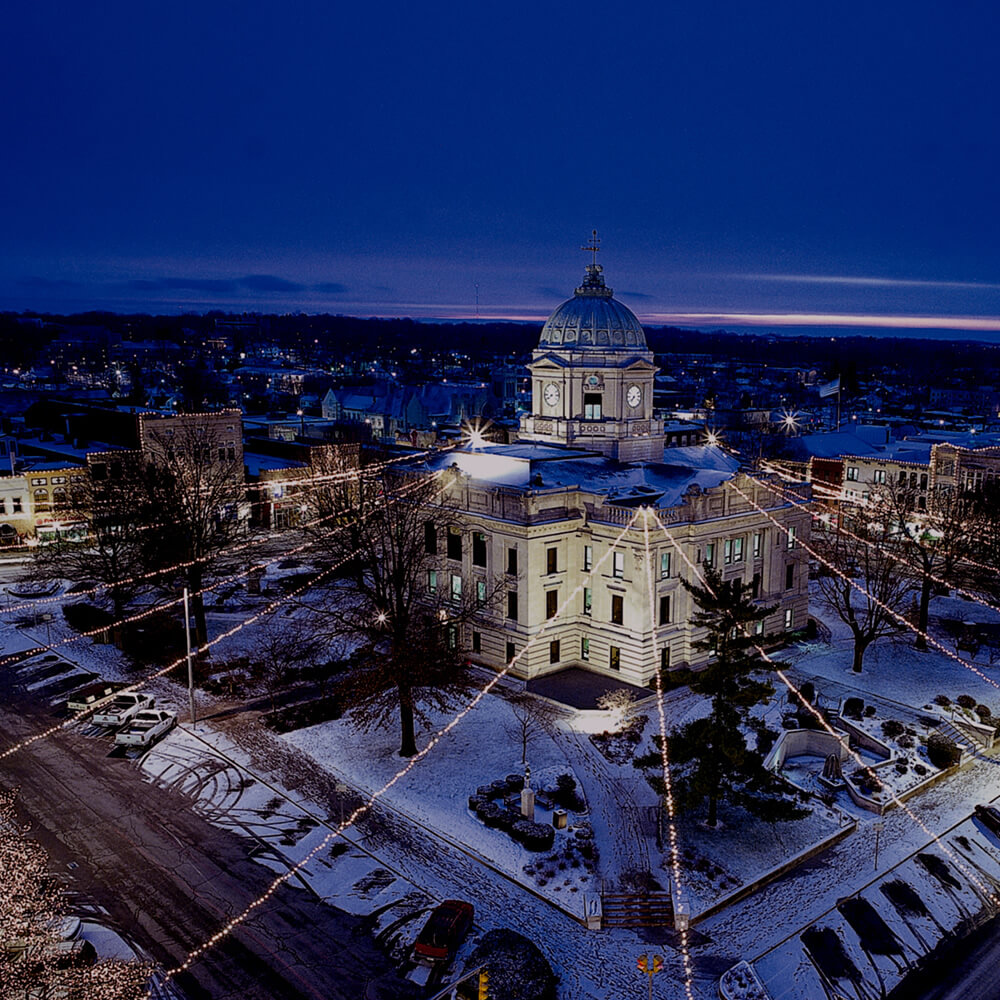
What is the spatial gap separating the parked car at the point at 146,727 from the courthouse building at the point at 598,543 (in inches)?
635

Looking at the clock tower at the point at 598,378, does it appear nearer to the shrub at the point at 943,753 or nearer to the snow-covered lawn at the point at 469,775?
the snow-covered lawn at the point at 469,775

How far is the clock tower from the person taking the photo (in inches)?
2128

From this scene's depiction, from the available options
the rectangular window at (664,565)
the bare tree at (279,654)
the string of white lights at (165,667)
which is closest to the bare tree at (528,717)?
the rectangular window at (664,565)

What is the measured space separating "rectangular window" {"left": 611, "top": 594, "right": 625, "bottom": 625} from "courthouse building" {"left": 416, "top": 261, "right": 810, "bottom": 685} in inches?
3.0

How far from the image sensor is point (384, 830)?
3128cm

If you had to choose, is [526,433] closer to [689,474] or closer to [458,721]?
[689,474]

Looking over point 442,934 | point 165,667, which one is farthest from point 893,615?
point 165,667

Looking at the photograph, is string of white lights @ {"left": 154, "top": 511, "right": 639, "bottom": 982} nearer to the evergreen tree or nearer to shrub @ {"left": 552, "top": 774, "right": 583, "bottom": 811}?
shrub @ {"left": 552, "top": 774, "right": 583, "bottom": 811}

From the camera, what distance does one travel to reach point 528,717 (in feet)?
132

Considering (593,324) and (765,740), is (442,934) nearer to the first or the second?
(765,740)

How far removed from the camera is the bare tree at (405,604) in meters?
36.8

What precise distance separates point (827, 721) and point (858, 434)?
187 ft

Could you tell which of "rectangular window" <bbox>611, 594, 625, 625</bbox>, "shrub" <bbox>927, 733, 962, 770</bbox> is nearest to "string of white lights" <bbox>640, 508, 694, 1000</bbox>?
"rectangular window" <bbox>611, 594, 625, 625</bbox>

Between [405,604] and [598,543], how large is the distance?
11023 millimetres
